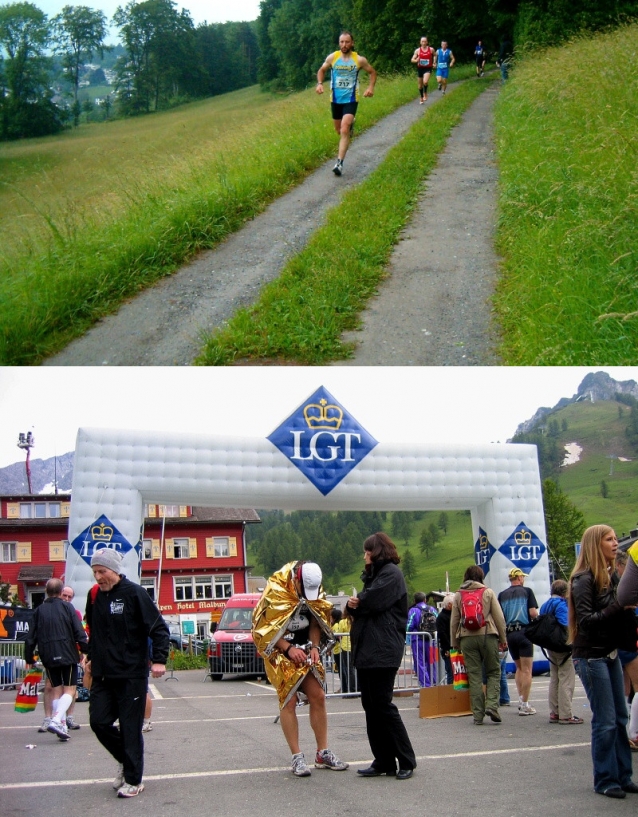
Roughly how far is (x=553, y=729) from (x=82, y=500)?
203 inches

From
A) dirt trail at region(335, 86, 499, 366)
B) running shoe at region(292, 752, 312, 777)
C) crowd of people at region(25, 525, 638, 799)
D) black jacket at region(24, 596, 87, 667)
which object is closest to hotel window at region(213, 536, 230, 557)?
dirt trail at region(335, 86, 499, 366)

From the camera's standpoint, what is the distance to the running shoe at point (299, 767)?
469 cm

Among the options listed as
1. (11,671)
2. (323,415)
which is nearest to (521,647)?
(323,415)

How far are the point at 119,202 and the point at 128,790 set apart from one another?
6610 millimetres

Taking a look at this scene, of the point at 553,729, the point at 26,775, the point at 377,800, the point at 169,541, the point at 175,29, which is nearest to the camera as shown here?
the point at 377,800

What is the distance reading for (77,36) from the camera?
788 centimetres

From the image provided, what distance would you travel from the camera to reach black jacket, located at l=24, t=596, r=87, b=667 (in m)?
7.14

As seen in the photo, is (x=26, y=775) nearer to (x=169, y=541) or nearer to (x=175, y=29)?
(x=175, y=29)

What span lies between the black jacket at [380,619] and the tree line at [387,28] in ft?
18.0

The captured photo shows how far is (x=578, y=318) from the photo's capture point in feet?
19.6

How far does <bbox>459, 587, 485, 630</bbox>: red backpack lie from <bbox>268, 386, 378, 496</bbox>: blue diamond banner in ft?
8.02

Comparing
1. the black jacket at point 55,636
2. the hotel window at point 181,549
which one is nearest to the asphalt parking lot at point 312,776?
the black jacket at point 55,636

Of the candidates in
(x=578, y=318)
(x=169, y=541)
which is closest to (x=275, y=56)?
(x=578, y=318)

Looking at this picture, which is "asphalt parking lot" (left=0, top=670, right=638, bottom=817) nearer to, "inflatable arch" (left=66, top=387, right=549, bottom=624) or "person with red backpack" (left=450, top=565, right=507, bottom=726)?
"person with red backpack" (left=450, top=565, right=507, bottom=726)
